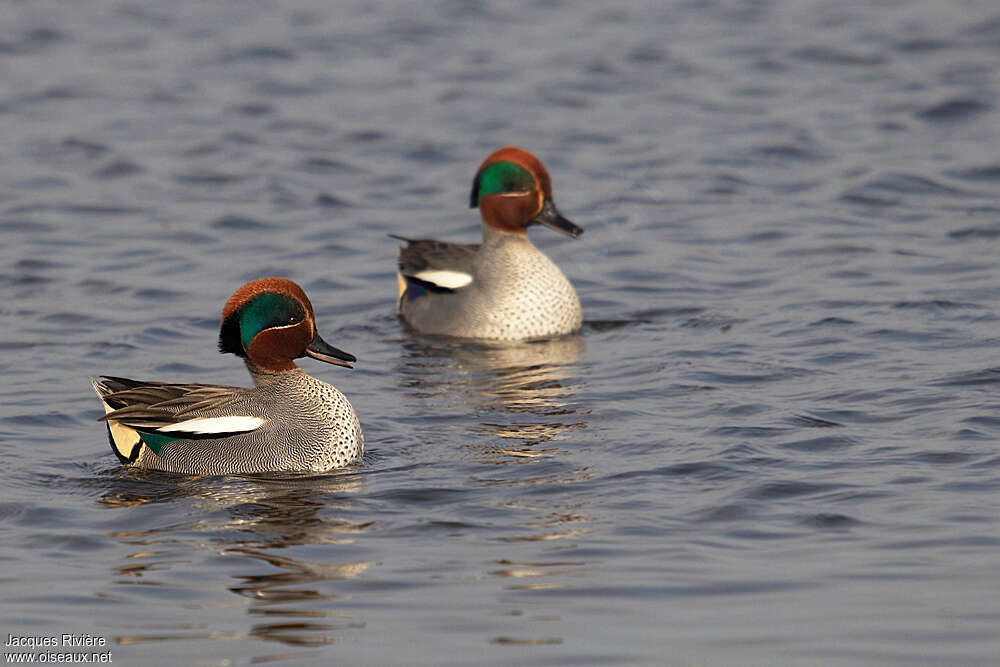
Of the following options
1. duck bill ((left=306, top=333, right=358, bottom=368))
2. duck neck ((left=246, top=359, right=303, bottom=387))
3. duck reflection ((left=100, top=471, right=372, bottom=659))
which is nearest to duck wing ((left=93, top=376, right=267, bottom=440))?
duck neck ((left=246, top=359, right=303, bottom=387))

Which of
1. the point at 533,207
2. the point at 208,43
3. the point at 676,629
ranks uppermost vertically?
the point at 208,43

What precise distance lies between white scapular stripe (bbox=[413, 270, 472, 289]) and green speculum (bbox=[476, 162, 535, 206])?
699mm

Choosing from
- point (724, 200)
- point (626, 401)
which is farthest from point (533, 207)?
Result: point (724, 200)

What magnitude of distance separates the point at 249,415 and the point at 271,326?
1.63 ft

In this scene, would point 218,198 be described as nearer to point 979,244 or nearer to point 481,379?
point 481,379

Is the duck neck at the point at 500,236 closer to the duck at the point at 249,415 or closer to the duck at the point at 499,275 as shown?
the duck at the point at 499,275

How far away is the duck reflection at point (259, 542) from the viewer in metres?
6.49

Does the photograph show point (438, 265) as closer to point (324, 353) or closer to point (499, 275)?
point (499, 275)

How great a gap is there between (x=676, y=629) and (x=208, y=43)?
54.7ft

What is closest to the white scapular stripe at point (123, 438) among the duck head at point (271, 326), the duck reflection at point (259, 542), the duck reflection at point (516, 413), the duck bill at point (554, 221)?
the duck reflection at point (259, 542)

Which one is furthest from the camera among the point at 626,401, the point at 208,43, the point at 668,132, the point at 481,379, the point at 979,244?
the point at 208,43

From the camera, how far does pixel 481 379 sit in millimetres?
10891

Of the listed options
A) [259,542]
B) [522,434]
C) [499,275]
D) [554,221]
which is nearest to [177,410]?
[259,542]

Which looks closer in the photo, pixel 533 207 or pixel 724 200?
pixel 533 207
